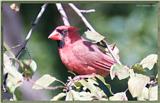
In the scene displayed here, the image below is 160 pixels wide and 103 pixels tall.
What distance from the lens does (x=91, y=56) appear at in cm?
1442

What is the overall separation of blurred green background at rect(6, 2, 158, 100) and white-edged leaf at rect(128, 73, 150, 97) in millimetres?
135

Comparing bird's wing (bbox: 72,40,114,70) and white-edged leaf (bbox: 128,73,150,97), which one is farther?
bird's wing (bbox: 72,40,114,70)

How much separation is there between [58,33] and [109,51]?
1.28 ft

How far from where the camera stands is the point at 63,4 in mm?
14359

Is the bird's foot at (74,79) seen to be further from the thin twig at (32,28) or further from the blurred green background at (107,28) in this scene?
the thin twig at (32,28)

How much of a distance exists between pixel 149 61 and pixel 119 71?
228mm

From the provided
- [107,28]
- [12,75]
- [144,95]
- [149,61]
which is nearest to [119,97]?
[144,95]

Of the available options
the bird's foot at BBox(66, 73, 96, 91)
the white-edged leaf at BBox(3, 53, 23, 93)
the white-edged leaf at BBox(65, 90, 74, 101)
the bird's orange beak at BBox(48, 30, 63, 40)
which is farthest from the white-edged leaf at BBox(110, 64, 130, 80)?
the white-edged leaf at BBox(3, 53, 23, 93)

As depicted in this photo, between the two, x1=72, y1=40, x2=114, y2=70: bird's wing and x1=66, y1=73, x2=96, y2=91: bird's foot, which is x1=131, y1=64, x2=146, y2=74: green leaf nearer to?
x1=72, y1=40, x2=114, y2=70: bird's wing

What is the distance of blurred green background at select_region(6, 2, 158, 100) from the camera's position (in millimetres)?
14383

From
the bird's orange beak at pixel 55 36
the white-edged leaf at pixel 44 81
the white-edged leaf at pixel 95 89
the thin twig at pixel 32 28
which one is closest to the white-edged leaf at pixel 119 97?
the white-edged leaf at pixel 95 89

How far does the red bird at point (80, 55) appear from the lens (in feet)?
47.2

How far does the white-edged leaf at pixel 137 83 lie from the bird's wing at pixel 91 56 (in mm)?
208

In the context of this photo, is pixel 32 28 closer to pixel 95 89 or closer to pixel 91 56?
pixel 91 56
